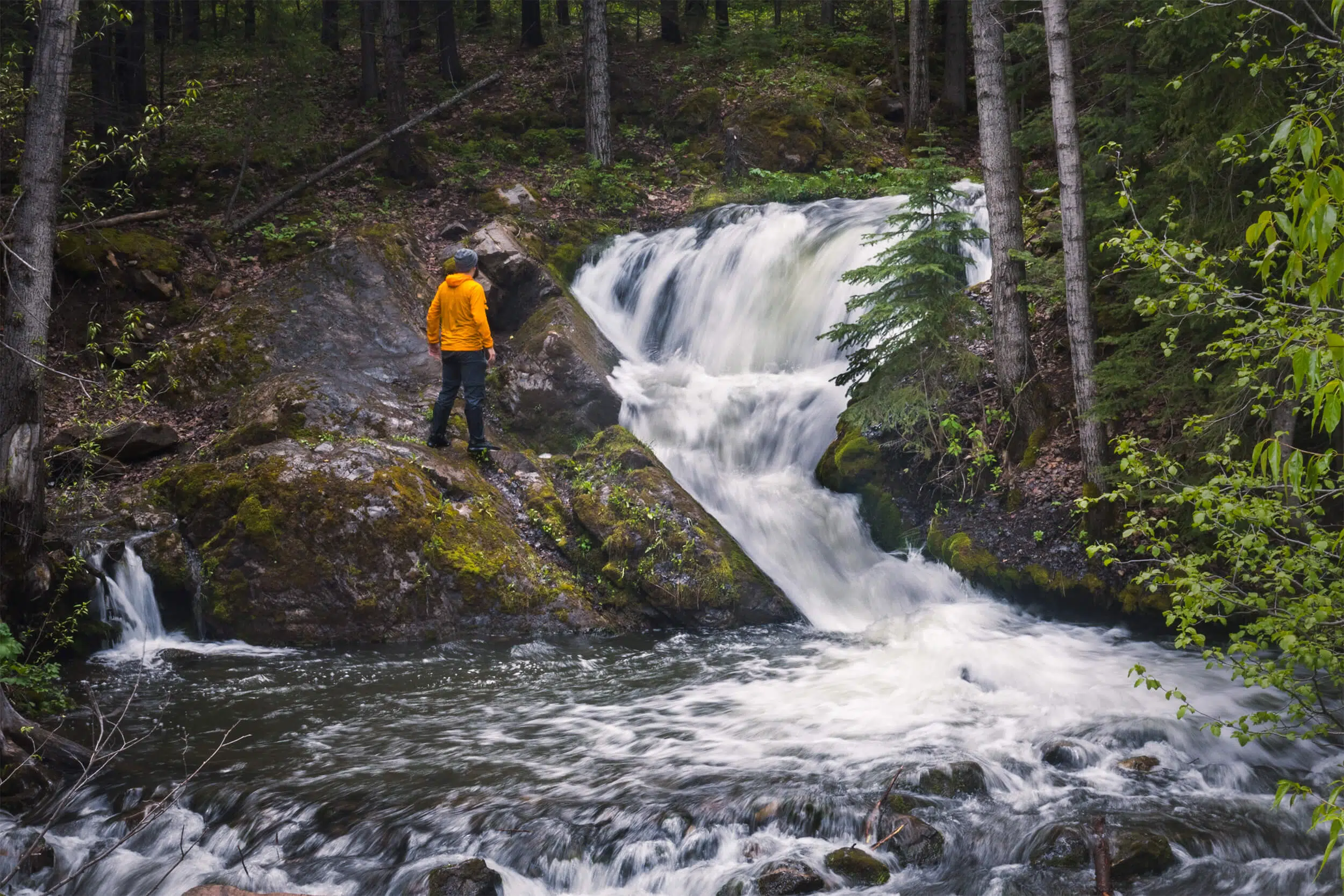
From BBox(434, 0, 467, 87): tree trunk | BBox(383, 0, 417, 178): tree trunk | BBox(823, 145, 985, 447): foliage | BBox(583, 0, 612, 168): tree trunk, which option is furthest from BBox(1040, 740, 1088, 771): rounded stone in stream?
BBox(434, 0, 467, 87): tree trunk

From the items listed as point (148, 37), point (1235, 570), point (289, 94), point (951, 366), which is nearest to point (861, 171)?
point (951, 366)

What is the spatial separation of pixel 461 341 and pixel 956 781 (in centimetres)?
693

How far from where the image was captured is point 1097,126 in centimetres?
957

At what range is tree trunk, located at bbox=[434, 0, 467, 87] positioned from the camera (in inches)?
853

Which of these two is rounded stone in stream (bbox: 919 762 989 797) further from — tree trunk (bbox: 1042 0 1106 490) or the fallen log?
the fallen log

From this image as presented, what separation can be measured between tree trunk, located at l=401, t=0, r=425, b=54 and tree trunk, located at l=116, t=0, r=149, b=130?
30.5 ft

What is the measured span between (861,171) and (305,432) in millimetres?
11823

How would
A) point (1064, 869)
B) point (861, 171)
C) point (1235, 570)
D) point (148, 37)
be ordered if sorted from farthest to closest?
point (148, 37)
point (861, 171)
point (1064, 869)
point (1235, 570)

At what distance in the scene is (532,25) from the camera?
977 inches

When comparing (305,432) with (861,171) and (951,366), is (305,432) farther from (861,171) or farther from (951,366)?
(861,171)

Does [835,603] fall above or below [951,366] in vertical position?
below

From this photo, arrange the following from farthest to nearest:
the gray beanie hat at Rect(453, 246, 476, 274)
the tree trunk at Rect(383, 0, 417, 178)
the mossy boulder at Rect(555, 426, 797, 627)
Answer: the tree trunk at Rect(383, 0, 417, 178), the gray beanie hat at Rect(453, 246, 476, 274), the mossy boulder at Rect(555, 426, 797, 627)

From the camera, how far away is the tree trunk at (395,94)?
17.3 metres

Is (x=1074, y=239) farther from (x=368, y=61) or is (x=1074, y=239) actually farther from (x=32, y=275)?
(x=368, y=61)
